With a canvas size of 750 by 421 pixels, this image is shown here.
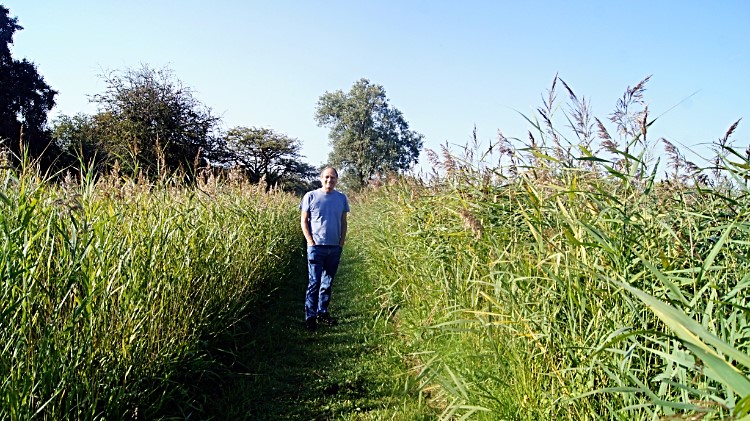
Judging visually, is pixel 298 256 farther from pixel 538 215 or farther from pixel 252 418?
pixel 538 215

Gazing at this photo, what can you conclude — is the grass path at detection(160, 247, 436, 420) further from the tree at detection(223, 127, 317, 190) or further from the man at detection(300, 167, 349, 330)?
the tree at detection(223, 127, 317, 190)

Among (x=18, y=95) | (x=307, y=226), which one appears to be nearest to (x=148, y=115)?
(x=18, y=95)

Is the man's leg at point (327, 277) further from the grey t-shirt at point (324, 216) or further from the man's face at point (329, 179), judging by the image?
the man's face at point (329, 179)

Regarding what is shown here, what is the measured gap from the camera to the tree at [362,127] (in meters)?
44.7

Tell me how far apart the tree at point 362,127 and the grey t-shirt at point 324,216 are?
37.1 meters

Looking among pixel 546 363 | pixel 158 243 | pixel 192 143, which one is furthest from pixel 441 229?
pixel 192 143

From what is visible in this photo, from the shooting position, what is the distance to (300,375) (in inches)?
169

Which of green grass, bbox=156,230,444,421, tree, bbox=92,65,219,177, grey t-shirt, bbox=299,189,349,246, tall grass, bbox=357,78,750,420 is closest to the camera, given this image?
tall grass, bbox=357,78,750,420

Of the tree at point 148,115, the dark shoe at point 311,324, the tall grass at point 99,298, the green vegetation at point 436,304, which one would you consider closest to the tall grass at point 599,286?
the green vegetation at point 436,304

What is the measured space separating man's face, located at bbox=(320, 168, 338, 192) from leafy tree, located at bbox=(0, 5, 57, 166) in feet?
72.9

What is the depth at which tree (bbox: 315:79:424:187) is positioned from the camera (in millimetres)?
44719

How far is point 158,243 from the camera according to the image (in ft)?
11.3

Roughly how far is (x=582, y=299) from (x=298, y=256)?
10.4 metres

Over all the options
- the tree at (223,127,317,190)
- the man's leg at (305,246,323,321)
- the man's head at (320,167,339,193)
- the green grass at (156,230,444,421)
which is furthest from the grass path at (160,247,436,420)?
the tree at (223,127,317,190)
